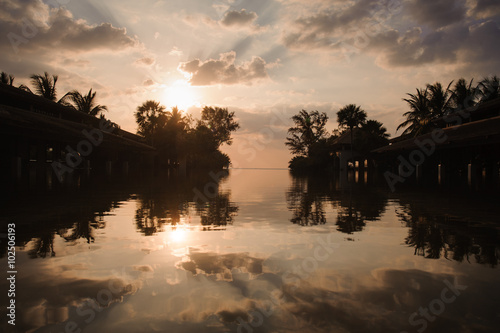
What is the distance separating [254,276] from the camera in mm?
3805

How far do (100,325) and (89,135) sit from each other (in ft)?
71.4

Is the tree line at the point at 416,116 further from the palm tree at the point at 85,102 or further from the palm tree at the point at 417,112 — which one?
the palm tree at the point at 85,102

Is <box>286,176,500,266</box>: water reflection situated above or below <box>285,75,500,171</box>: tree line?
below

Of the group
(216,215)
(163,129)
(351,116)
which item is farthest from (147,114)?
(216,215)

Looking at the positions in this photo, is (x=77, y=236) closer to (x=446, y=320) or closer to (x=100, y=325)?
(x=100, y=325)

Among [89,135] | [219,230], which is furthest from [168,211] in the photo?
[89,135]

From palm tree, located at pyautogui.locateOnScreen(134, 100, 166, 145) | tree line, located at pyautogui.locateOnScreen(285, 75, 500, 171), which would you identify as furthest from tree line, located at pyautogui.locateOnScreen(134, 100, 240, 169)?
tree line, located at pyautogui.locateOnScreen(285, 75, 500, 171)

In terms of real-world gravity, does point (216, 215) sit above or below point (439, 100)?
below

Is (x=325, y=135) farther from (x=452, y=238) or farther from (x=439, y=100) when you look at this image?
(x=452, y=238)

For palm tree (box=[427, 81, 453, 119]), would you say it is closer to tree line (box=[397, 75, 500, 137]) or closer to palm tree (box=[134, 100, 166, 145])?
tree line (box=[397, 75, 500, 137])

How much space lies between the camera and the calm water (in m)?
2.74

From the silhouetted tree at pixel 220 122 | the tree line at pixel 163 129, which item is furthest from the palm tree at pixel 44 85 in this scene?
the silhouetted tree at pixel 220 122

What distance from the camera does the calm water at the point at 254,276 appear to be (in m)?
2.74

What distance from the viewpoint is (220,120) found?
68.9 metres
